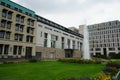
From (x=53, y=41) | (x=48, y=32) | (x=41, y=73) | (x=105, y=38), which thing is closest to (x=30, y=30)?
(x=48, y=32)

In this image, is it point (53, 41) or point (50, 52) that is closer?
point (50, 52)

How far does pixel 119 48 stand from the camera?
112625 mm

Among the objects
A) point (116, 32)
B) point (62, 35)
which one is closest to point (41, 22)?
point (62, 35)

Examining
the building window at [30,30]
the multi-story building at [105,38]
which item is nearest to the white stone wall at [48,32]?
the building window at [30,30]

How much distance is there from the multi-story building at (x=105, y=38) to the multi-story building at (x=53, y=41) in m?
43.1

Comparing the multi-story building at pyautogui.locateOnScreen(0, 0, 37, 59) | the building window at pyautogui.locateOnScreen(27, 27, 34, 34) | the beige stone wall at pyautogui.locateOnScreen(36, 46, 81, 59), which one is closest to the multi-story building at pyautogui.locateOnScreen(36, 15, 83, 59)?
the beige stone wall at pyautogui.locateOnScreen(36, 46, 81, 59)

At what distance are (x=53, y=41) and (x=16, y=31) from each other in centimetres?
2335

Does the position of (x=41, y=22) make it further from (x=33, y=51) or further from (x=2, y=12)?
(x=2, y=12)

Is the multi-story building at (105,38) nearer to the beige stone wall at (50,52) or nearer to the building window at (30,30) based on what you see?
the beige stone wall at (50,52)

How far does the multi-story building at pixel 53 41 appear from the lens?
5803 cm

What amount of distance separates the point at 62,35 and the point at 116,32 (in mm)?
62066

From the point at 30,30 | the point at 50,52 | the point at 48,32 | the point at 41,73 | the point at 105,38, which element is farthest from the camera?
the point at 105,38

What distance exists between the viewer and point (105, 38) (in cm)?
12181

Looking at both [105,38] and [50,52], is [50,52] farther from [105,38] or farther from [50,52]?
[105,38]
